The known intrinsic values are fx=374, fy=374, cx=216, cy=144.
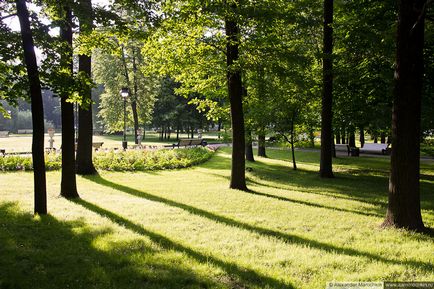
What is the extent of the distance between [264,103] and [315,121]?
3.47 metres

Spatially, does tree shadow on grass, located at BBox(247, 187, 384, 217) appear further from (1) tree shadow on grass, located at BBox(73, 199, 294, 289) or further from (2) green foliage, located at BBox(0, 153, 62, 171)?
(2) green foliage, located at BBox(0, 153, 62, 171)

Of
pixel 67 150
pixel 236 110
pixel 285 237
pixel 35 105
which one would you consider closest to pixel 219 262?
pixel 285 237

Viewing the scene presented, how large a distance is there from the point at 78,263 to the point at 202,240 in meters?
2.10

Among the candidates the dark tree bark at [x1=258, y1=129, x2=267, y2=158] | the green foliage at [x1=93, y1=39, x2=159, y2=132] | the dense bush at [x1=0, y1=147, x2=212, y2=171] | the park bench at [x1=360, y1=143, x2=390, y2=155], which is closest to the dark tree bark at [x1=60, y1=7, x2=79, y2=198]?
the dense bush at [x1=0, y1=147, x2=212, y2=171]

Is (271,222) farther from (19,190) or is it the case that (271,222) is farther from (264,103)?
(264,103)

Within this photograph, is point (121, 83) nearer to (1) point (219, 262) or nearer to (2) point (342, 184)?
(2) point (342, 184)

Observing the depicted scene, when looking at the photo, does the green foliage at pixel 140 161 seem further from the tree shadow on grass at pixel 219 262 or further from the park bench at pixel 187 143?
the tree shadow on grass at pixel 219 262

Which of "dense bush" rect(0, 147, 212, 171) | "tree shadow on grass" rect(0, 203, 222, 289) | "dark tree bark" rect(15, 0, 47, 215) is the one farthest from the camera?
"dense bush" rect(0, 147, 212, 171)

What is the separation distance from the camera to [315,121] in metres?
20.2

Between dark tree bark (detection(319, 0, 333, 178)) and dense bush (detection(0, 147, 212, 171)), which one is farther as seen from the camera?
dense bush (detection(0, 147, 212, 171))

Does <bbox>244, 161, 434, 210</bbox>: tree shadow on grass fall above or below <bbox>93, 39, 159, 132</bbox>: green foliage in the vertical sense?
below

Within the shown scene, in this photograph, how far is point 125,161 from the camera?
18531mm

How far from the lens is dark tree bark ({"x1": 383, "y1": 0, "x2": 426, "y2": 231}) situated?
23.8 ft

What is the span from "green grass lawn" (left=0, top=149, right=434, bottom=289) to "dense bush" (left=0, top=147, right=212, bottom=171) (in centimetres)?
414
